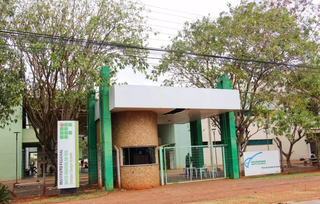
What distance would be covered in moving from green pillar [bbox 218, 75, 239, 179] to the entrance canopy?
83cm

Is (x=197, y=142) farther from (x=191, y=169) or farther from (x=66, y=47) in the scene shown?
(x=66, y=47)

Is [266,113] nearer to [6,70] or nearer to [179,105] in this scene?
[179,105]

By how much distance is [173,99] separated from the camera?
16250 millimetres

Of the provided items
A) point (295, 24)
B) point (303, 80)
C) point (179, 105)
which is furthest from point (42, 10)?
point (303, 80)

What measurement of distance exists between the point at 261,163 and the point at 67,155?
12.0 metres

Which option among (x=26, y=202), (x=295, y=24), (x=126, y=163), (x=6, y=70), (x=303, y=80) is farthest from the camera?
(x=303, y=80)

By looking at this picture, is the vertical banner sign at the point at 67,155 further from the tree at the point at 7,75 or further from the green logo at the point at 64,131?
the tree at the point at 7,75

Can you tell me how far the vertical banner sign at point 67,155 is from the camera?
45.4ft

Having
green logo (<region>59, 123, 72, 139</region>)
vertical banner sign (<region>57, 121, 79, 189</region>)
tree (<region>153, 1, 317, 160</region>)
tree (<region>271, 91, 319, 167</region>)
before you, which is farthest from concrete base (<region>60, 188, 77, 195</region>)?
tree (<region>271, 91, 319, 167</region>)

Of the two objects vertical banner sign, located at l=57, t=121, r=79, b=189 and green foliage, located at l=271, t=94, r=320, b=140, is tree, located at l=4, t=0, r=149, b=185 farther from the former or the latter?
green foliage, located at l=271, t=94, r=320, b=140

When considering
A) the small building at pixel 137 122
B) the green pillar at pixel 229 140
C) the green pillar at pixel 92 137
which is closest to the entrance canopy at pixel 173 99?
the small building at pixel 137 122

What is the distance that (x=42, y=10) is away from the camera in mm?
16234

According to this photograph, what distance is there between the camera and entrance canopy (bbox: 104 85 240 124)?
15.2 m

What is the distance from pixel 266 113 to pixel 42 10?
14070 millimetres
